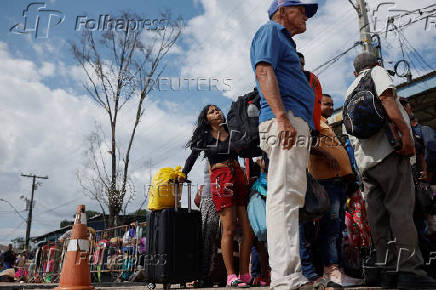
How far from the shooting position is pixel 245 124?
315 cm

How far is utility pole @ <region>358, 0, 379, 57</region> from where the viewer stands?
9.99m

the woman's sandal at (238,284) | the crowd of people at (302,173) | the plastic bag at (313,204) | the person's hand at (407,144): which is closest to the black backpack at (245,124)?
the crowd of people at (302,173)

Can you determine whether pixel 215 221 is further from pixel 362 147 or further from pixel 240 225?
pixel 362 147

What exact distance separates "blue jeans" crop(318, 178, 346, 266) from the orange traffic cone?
2.33m

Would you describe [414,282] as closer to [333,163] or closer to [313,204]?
[313,204]

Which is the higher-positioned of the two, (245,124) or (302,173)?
(245,124)

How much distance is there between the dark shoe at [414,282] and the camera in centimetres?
251

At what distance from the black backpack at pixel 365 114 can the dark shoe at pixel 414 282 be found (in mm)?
1112

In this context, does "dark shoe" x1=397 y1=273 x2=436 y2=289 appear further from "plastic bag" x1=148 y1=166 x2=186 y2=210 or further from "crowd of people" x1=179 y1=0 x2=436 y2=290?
"plastic bag" x1=148 y1=166 x2=186 y2=210

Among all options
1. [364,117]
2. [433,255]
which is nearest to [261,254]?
[433,255]

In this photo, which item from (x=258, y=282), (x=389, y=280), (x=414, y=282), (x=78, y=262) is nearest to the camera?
(x=414, y=282)

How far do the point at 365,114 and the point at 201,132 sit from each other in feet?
5.97

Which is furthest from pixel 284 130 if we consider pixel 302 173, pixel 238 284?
pixel 238 284

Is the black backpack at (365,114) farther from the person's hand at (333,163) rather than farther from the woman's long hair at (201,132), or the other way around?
the woman's long hair at (201,132)
